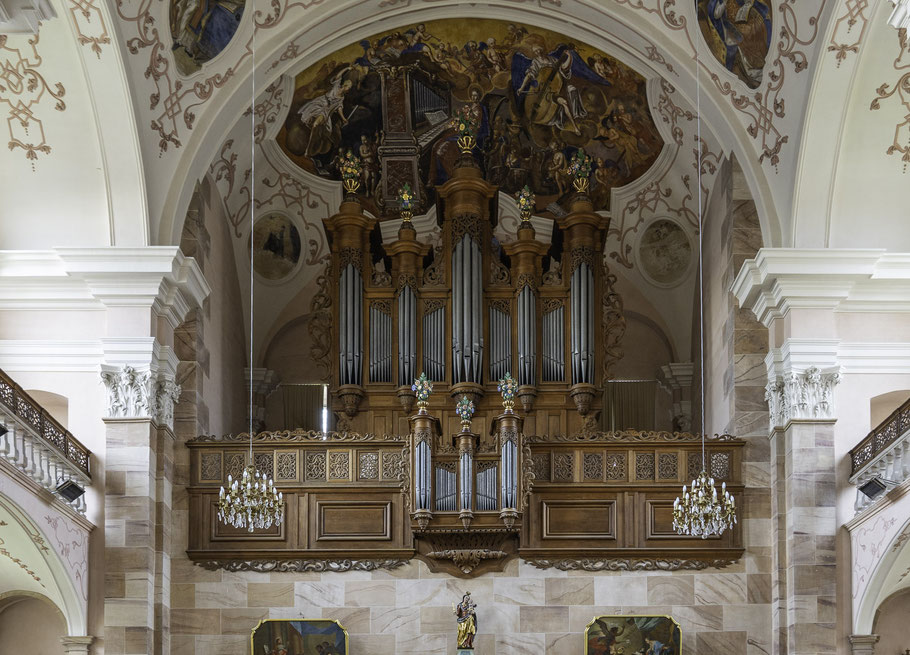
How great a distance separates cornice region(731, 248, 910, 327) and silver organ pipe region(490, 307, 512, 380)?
3.63 meters

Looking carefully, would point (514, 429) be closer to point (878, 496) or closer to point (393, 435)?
point (393, 435)

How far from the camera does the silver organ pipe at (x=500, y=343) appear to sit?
23938 mm

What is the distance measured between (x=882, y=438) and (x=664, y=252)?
742 cm

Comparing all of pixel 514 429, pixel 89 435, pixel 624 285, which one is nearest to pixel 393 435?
pixel 514 429

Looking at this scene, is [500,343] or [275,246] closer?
[500,343]

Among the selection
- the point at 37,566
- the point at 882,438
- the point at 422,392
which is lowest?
the point at 37,566

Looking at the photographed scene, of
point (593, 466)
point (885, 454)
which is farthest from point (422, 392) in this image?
point (885, 454)

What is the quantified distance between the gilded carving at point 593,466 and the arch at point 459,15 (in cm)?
352

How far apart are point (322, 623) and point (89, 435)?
373cm

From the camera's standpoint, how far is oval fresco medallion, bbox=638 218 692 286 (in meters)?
26.6

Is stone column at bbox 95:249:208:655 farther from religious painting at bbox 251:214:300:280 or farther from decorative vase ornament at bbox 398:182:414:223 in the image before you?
religious painting at bbox 251:214:300:280

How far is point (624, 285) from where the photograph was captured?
27.1 metres

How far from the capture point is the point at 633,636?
71.8 ft

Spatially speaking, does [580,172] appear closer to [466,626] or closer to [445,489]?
[445,489]
